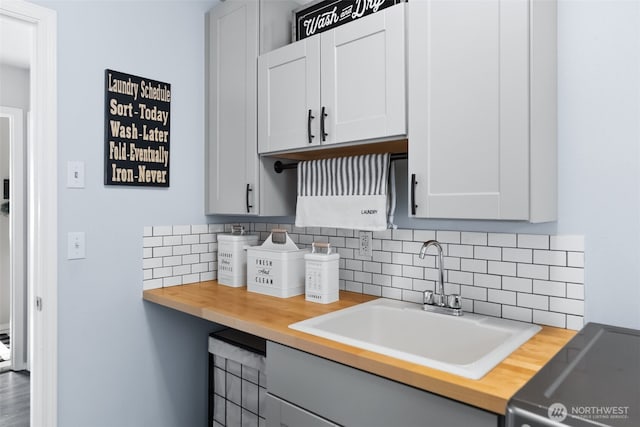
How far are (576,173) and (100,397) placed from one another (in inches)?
87.6

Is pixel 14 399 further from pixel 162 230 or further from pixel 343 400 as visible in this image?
pixel 343 400

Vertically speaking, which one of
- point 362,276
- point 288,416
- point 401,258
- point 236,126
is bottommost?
point 288,416

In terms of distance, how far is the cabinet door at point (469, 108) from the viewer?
1.27m

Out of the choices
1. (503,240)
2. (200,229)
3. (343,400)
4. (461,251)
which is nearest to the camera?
(343,400)

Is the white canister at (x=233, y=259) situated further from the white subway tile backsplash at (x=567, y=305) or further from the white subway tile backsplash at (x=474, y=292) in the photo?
the white subway tile backsplash at (x=567, y=305)

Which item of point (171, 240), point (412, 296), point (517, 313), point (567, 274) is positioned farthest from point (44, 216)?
point (567, 274)

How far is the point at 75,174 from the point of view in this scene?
1.86m

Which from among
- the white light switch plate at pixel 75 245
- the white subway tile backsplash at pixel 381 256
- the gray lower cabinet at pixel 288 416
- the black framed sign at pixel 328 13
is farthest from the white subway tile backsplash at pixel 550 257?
the white light switch plate at pixel 75 245

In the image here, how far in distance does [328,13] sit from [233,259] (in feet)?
4.26

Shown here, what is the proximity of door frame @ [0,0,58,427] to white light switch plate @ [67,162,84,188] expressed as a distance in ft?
0.19

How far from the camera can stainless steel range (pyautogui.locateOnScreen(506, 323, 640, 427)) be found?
2.63 feet

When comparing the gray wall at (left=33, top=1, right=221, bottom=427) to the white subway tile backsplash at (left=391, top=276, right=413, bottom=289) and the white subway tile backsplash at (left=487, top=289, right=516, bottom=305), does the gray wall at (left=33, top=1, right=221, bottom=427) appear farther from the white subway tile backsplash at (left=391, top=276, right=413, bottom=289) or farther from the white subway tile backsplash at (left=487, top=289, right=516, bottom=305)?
the white subway tile backsplash at (left=487, top=289, right=516, bottom=305)

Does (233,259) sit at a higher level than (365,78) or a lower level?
lower

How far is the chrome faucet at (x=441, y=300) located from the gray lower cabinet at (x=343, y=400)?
0.56m
